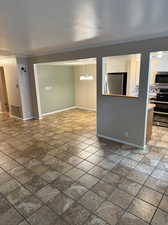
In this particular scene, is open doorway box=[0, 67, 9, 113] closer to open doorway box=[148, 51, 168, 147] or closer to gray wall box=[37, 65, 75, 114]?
gray wall box=[37, 65, 75, 114]

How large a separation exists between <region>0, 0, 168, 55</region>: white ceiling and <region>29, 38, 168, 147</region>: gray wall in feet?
0.83

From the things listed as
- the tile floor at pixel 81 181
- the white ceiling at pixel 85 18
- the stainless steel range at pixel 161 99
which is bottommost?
the tile floor at pixel 81 181

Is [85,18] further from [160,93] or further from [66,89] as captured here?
[66,89]

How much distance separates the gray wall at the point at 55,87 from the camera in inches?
255

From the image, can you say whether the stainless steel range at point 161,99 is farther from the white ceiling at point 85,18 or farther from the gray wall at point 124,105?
the white ceiling at point 85,18

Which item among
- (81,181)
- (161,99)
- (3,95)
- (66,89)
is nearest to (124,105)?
(81,181)

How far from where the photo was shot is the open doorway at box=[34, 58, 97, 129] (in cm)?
648

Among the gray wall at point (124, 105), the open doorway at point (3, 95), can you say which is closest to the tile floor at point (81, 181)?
the gray wall at point (124, 105)

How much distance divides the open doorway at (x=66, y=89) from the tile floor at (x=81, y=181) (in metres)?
2.63

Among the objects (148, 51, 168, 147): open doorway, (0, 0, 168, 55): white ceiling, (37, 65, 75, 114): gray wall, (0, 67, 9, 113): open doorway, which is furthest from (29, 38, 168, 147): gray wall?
(0, 67, 9, 113): open doorway

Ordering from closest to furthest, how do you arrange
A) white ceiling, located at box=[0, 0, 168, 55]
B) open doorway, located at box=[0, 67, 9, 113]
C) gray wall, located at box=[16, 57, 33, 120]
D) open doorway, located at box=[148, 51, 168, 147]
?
white ceiling, located at box=[0, 0, 168, 55], open doorway, located at box=[148, 51, 168, 147], gray wall, located at box=[16, 57, 33, 120], open doorway, located at box=[0, 67, 9, 113]

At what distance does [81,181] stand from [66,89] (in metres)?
5.58

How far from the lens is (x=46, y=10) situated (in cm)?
175

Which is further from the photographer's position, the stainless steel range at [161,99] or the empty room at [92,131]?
the stainless steel range at [161,99]
